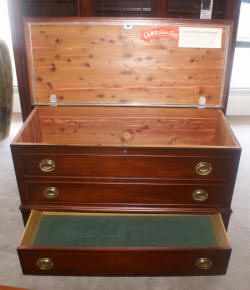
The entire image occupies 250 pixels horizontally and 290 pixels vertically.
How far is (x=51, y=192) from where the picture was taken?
5.28 feet

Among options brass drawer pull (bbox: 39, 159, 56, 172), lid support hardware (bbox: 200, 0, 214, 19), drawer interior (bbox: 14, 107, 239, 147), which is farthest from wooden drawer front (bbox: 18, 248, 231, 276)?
lid support hardware (bbox: 200, 0, 214, 19)

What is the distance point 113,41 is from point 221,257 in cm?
131

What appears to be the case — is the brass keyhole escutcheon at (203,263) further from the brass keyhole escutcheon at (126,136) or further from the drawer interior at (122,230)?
the brass keyhole escutcheon at (126,136)

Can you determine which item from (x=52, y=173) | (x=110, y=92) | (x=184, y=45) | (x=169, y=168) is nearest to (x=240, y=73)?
(x=184, y=45)

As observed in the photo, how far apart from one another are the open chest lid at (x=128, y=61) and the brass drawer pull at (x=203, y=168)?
0.52 m

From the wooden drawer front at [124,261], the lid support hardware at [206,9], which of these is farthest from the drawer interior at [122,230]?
the lid support hardware at [206,9]

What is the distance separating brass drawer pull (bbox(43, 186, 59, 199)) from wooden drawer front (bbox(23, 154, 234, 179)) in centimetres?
10

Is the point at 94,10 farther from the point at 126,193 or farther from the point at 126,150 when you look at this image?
the point at 126,193

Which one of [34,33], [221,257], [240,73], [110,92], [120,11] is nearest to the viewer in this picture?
[221,257]

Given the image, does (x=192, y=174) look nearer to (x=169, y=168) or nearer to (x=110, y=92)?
(x=169, y=168)

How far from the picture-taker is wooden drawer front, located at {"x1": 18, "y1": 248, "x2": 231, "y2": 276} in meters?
1.43

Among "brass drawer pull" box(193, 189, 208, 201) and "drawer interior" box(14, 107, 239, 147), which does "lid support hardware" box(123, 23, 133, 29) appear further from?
"brass drawer pull" box(193, 189, 208, 201)

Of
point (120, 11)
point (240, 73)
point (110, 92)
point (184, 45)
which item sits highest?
point (120, 11)

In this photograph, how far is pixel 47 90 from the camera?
6.18 ft
